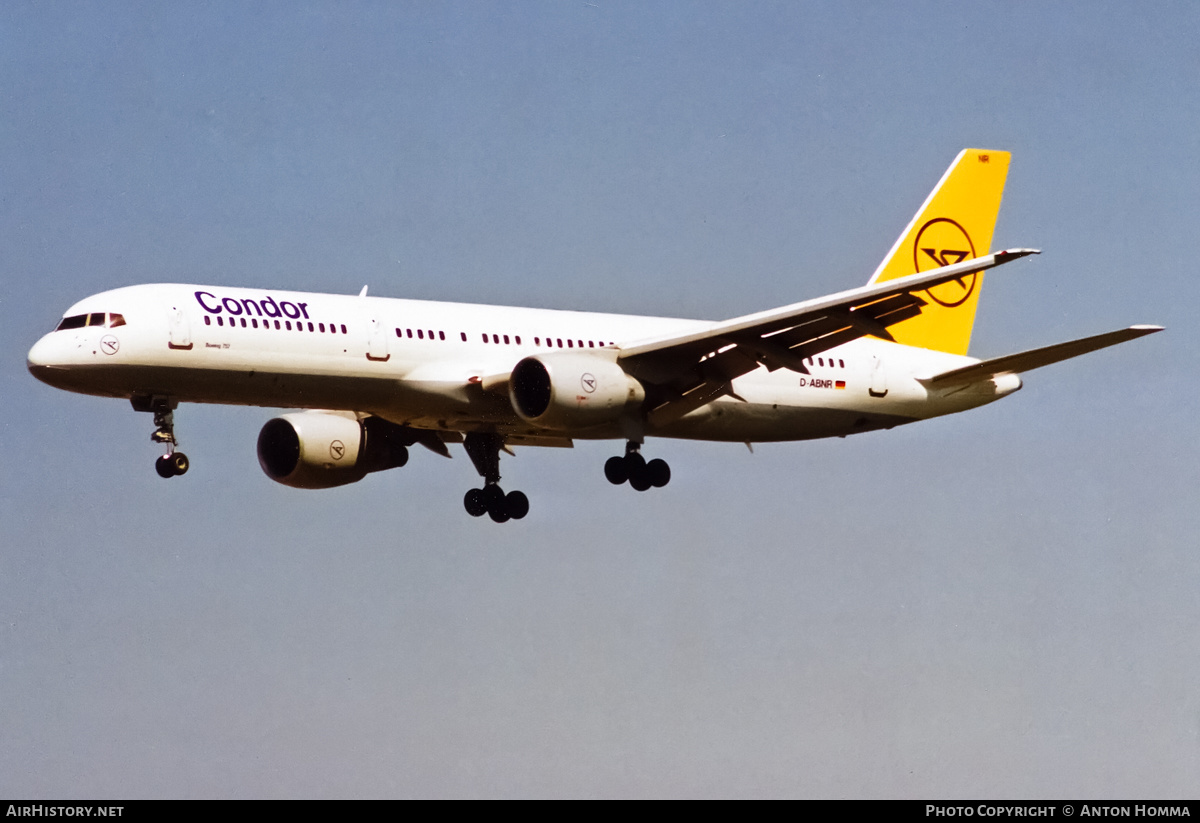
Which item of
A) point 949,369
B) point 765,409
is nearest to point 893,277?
point 949,369

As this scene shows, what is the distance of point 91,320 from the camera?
38.4 m

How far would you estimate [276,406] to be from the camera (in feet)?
131

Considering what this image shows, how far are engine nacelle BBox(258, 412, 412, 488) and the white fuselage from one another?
253cm

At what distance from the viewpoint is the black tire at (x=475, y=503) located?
45.7 meters

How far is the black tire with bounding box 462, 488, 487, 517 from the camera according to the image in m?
45.7

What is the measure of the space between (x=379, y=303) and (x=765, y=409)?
9.66 meters

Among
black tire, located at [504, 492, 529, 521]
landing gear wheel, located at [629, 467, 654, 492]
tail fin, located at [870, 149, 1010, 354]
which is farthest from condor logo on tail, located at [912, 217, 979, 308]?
black tire, located at [504, 492, 529, 521]

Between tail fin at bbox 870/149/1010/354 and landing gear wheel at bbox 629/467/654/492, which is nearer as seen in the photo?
landing gear wheel at bbox 629/467/654/492

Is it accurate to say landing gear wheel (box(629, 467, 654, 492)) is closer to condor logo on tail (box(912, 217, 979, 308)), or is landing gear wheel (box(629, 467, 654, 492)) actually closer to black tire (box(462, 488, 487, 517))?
black tire (box(462, 488, 487, 517))

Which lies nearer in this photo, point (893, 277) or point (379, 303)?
point (379, 303)

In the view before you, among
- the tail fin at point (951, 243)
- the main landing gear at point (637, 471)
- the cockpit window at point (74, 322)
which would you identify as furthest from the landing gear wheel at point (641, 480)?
the cockpit window at point (74, 322)
